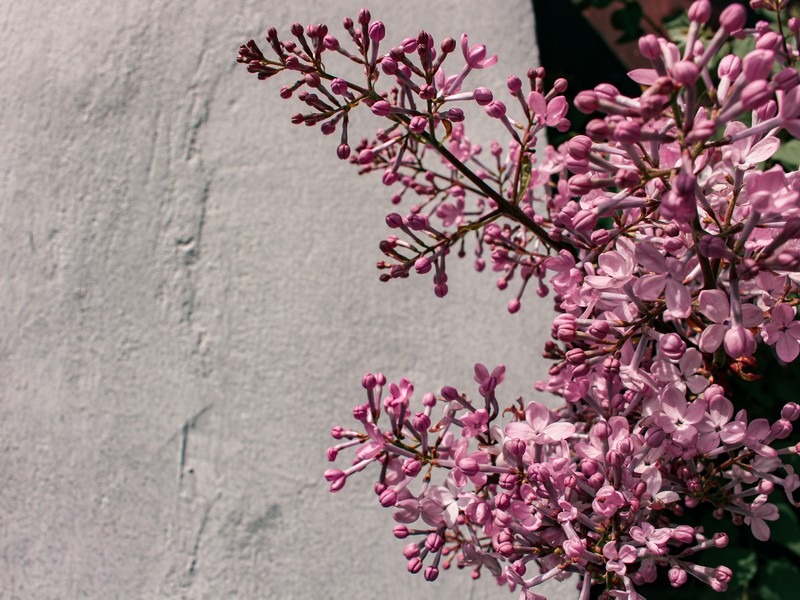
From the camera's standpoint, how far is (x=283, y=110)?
1.20 m

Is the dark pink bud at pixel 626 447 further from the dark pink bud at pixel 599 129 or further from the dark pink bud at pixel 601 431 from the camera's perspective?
the dark pink bud at pixel 599 129

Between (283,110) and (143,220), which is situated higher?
(283,110)

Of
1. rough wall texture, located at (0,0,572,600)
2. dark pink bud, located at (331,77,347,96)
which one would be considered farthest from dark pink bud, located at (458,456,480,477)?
rough wall texture, located at (0,0,572,600)

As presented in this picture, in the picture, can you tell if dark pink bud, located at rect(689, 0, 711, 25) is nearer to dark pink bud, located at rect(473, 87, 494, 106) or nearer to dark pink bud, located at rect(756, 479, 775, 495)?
dark pink bud, located at rect(473, 87, 494, 106)

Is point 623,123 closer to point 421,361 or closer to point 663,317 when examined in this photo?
point 663,317

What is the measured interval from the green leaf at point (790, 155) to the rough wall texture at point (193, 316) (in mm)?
416

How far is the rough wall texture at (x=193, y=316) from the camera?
1.10m

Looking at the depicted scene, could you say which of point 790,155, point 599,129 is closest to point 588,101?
point 599,129

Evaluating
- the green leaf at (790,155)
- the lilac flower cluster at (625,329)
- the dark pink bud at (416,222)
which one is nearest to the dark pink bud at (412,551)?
the lilac flower cluster at (625,329)

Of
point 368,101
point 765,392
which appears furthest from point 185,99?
point 765,392

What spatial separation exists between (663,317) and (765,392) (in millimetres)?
485

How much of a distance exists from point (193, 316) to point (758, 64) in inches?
38.7

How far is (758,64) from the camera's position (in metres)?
0.38

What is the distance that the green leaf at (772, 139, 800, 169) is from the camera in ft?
2.83
